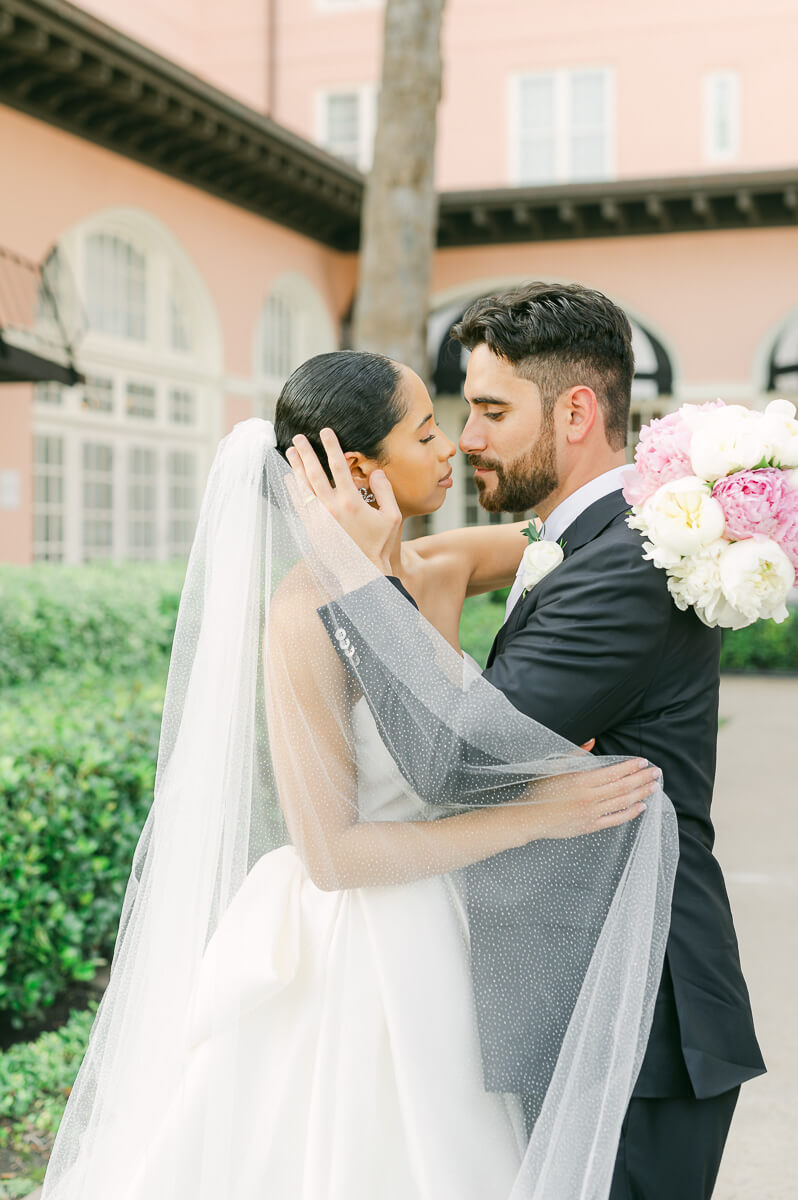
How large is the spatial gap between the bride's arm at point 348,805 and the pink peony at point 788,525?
398mm

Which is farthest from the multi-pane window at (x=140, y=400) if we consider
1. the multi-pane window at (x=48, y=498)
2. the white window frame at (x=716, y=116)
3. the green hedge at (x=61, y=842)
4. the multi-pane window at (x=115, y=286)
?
the green hedge at (x=61, y=842)

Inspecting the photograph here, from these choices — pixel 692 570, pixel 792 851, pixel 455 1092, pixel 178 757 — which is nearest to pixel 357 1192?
pixel 455 1092

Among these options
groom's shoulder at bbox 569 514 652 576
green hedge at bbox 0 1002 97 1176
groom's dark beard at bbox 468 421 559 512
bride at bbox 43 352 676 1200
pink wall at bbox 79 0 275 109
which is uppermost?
pink wall at bbox 79 0 275 109

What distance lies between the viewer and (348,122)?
18812mm

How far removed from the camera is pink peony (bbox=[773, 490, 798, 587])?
1842 mm

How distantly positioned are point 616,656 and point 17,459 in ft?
34.1

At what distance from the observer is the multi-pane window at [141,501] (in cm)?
1352

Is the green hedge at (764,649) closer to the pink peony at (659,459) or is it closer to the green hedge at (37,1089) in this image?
the green hedge at (37,1089)

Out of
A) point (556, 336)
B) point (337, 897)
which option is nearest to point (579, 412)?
point (556, 336)

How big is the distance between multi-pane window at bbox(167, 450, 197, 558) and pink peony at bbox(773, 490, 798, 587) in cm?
1271

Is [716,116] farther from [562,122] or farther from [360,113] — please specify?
[360,113]

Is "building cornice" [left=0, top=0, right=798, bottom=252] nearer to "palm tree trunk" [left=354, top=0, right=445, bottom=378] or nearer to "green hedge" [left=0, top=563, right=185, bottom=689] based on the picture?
"palm tree trunk" [left=354, top=0, right=445, bottom=378]

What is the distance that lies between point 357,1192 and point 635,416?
54.5 ft

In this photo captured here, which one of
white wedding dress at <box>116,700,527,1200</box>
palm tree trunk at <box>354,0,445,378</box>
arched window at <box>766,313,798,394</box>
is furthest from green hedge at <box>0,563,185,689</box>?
arched window at <box>766,313,798,394</box>
